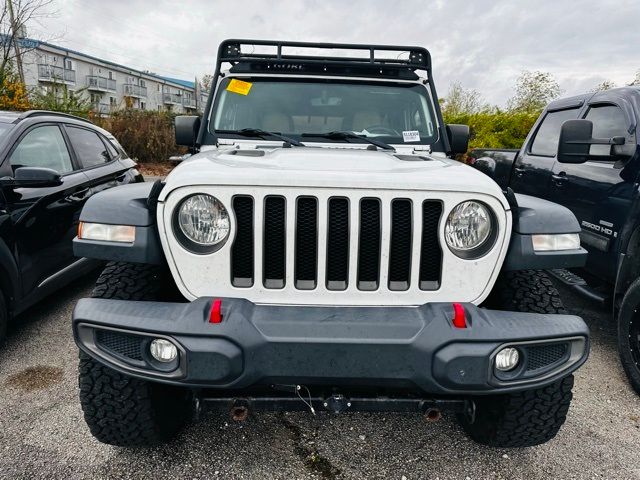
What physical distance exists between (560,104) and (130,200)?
451 cm

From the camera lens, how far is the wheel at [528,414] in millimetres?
1921

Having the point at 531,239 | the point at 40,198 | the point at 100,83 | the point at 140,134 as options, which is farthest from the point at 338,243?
the point at 100,83

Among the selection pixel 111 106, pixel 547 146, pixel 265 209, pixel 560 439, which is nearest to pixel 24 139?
pixel 265 209

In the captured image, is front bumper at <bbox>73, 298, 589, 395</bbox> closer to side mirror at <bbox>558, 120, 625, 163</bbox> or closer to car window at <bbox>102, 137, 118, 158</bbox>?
side mirror at <bbox>558, 120, 625, 163</bbox>

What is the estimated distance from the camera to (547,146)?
15.0 ft

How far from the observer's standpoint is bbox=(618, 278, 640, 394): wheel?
2744 millimetres

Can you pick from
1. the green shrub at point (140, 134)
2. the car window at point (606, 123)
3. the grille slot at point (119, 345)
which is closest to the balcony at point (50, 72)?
the green shrub at point (140, 134)

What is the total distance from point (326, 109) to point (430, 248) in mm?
1675

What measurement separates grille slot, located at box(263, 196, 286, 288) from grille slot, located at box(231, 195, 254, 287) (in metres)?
0.06

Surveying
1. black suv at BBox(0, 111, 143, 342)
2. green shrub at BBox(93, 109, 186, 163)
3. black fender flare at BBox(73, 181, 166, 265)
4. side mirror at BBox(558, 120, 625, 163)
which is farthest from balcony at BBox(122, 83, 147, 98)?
black fender flare at BBox(73, 181, 166, 265)

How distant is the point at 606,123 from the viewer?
12.4 ft

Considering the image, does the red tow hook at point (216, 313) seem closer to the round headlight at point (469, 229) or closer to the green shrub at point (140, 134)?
the round headlight at point (469, 229)

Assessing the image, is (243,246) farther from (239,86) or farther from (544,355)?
(239,86)

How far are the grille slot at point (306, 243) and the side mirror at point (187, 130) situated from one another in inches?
65.7
